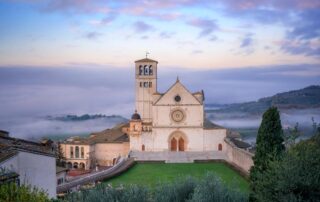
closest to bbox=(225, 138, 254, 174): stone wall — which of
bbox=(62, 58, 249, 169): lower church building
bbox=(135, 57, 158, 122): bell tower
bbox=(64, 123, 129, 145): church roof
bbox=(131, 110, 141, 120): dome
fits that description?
bbox=(62, 58, 249, 169): lower church building

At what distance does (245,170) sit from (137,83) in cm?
2036

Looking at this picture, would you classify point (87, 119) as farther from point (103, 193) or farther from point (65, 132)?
point (103, 193)

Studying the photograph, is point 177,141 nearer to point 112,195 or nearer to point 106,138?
point 106,138

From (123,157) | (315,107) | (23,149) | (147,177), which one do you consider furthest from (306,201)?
(315,107)

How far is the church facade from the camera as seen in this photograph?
5394cm

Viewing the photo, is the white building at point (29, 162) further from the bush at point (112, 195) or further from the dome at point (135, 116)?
the dome at point (135, 116)

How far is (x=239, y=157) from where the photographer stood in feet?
145

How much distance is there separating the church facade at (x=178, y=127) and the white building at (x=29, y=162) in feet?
109

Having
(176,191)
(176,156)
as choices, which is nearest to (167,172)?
(176,156)

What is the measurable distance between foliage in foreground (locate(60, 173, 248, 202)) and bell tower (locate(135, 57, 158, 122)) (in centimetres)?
4016

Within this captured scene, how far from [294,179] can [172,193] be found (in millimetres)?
3807

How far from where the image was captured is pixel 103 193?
16422mm

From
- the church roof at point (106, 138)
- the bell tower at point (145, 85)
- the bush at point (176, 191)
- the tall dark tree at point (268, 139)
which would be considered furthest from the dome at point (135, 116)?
the bush at point (176, 191)

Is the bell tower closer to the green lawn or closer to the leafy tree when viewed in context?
the green lawn
